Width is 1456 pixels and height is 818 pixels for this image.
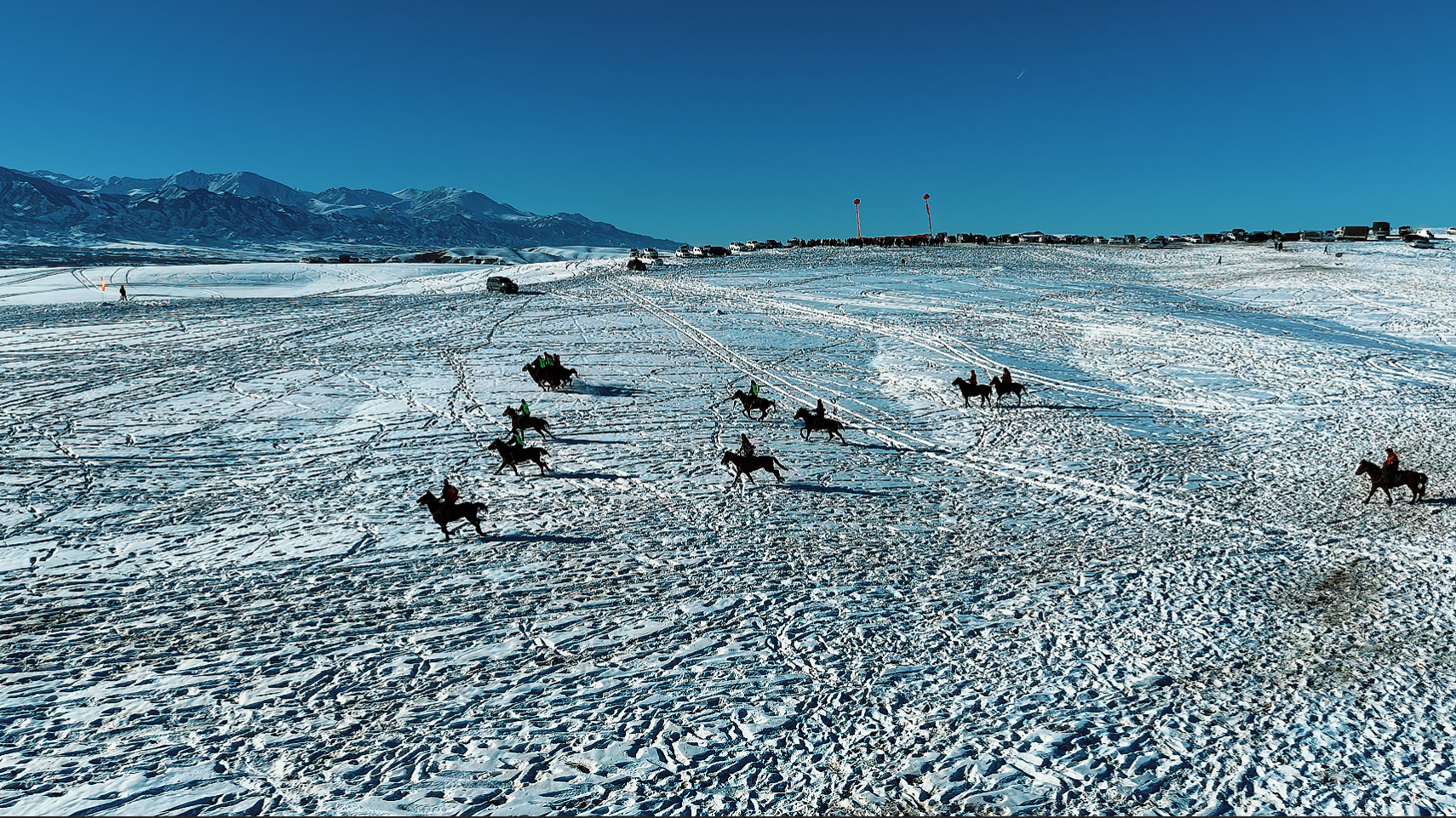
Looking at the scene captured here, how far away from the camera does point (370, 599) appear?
33.9ft

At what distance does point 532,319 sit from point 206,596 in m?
27.6

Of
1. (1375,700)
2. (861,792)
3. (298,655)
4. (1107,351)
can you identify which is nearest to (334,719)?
(298,655)

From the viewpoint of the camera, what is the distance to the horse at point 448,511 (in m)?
12.0

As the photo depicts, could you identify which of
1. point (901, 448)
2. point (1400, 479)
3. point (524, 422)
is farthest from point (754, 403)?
point (1400, 479)

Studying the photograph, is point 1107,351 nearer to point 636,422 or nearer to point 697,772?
point 636,422

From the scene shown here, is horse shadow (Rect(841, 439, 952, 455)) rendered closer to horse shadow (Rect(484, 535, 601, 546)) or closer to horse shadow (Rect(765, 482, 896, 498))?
horse shadow (Rect(765, 482, 896, 498))

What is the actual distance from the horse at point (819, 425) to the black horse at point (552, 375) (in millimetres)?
7596

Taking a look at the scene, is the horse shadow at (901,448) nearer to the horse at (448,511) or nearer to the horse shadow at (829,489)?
the horse shadow at (829,489)

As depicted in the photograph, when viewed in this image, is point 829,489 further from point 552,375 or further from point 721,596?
point 552,375

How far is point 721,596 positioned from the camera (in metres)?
10.6

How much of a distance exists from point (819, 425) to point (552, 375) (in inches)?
332

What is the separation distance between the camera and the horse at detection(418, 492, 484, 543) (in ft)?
39.2

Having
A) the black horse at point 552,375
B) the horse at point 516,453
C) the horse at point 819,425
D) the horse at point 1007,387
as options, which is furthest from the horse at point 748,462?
the black horse at point 552,375

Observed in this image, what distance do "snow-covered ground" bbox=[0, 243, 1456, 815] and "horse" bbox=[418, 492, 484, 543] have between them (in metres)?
0.39
